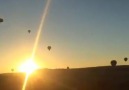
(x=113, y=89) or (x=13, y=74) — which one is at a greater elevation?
(x=13, y=74)

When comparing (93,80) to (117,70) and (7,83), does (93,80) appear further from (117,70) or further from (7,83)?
(7,83)

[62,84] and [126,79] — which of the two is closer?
[126,79]

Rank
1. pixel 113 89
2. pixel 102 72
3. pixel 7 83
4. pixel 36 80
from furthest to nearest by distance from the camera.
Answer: pixel 7 83 → pixel 36 80 → pixel 102 72 → pixel 113 89

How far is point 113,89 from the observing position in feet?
99.9

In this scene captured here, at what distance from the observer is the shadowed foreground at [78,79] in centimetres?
3091

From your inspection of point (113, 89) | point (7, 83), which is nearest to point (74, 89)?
point (113, 89)

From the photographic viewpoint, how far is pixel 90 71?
33.3 m

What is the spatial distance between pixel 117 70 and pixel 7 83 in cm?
1408

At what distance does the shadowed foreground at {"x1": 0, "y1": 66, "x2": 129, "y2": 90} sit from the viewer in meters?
30.9

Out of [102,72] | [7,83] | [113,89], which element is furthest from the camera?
[7,83]

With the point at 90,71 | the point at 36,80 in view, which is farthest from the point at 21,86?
the point at 90,71

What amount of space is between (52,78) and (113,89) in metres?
7.45

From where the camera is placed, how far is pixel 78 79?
3278cm

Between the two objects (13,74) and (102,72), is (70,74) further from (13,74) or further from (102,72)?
(13,74)
